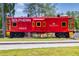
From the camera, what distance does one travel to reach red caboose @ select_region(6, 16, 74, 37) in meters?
5.95

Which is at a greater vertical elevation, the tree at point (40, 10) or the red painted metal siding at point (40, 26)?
the tree at point (40, 10)

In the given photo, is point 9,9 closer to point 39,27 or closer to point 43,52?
point 39,27

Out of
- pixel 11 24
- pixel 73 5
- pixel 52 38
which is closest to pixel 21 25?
pixel 11 24

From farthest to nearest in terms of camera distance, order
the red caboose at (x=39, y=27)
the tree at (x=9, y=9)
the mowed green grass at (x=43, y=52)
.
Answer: the red caboose at (x=39, y=27)
the tree at (x=9, y=9)
the mowed green grass at (x=43, y=52)

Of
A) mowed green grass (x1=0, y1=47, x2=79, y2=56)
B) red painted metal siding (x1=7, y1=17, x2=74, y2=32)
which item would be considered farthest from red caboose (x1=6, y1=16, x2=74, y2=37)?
mowed green grass (x1=0, y1=47, x2=79, y2=56)

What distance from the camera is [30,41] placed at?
6.01 metres

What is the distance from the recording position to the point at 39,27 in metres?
5.98

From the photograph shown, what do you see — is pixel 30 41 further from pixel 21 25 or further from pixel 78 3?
pixel 78 3

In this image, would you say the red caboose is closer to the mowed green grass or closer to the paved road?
the paved road

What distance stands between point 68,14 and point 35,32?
2.43 feet

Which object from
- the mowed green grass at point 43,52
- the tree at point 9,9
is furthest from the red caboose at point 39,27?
the mowed green grass at point 43,52

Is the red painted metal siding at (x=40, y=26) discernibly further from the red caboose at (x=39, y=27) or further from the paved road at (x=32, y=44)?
the paved road at (x=32, y=44)

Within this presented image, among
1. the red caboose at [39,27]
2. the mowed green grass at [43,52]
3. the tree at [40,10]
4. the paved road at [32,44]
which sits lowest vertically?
the mowed green grass at [43,52]

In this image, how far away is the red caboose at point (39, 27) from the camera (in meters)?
5.95
